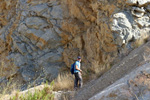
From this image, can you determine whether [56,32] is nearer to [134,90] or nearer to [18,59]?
[18,59]

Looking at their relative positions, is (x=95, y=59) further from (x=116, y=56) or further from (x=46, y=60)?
(x=46, y=60)

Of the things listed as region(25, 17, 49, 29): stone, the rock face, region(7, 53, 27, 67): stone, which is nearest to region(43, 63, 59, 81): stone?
the rock face

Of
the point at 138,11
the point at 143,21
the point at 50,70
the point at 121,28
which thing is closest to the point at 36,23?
the point at 50,70

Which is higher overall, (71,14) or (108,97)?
(71,14)

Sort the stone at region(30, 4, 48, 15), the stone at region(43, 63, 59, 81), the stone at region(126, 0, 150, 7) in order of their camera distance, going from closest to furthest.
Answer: the stone at region(126, 0, 150, 7) → the stone at region(43, 63, 59, 81) → the stone at region(30, 4, 48, 15)

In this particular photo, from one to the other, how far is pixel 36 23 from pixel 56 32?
1304mm

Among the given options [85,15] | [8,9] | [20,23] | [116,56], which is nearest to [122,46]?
A: [116,56]

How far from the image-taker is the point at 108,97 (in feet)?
9.44

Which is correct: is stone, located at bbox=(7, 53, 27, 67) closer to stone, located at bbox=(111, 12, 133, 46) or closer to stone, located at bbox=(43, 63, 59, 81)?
stone, located at bbox=(43, 63, 59, 81)

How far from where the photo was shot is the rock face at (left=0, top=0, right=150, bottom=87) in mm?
8023

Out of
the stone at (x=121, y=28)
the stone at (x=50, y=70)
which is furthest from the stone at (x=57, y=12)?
the stone at (x=121, y=28)

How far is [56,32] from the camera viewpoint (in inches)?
408

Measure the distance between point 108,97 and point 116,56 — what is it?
476 centimetres

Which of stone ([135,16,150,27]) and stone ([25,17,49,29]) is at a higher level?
stone ([25,17,49,29])
